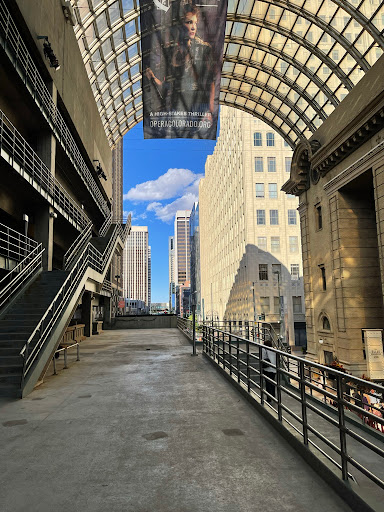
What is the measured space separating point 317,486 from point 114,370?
8.95 metres

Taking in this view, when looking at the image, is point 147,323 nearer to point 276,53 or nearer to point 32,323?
point 32,323

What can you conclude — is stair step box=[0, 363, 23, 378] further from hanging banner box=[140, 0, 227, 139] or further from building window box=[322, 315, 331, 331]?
building window box=[322, 315, 331, 331]

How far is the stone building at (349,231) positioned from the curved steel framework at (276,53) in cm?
279

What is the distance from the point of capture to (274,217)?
6769 cm

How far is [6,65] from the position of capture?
1476cm

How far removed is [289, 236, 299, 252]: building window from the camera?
219ft

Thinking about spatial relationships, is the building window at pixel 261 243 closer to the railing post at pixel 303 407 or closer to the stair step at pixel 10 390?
the stair step at pixel 10 390

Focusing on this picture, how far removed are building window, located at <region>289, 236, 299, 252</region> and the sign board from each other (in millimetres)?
42352

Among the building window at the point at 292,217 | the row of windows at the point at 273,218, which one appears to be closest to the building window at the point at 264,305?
the row of windows at the point at 273,218

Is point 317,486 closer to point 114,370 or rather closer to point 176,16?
point 114,370

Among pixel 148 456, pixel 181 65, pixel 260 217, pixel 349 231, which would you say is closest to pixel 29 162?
pixel 181 65

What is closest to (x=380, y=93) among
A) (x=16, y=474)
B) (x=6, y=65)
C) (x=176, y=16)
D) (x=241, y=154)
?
(x=176, y=16)

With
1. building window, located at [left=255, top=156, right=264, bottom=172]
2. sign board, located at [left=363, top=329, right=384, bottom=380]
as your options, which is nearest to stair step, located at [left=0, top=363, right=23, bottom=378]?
sign board, located at [left=363, top=329, right=384, bottom=380]

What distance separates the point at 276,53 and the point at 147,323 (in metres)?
27.0
